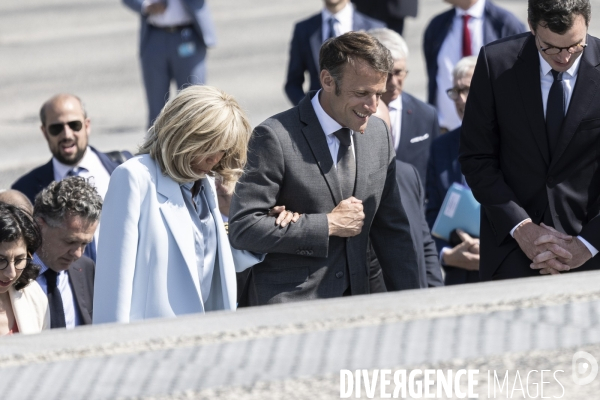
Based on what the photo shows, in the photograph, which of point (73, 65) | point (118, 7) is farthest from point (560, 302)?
point (118, 7)

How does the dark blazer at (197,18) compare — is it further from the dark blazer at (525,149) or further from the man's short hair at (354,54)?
the dark blazer at (525,149)

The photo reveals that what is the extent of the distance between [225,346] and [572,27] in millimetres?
1986

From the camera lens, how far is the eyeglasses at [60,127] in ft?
19.8

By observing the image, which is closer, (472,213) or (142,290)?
(142,290)

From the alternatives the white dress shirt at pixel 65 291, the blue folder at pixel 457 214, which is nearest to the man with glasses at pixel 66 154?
the white dress shirt at pixel 65 291

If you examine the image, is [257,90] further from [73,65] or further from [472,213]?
[472,213]

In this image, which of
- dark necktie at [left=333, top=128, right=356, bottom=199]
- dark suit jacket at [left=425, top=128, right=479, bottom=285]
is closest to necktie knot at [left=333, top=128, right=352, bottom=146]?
dark necktie at [left=333, top=128, right=356, bottom=199]

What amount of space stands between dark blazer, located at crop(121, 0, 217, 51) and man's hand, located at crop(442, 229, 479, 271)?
361cm

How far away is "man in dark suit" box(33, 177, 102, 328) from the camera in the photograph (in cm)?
443

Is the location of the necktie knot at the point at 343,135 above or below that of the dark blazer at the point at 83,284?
above

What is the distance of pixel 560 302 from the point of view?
9.30 ft

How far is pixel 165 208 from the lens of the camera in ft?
11.7

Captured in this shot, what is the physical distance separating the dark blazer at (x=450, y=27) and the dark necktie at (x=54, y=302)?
13.1ft

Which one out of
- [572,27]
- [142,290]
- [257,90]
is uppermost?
[572,27]
